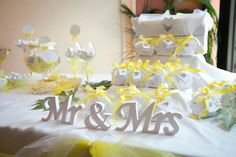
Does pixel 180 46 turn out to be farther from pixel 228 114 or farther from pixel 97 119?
pixel 97 119

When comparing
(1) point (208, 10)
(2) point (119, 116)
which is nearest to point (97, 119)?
(2) point (119, 116)

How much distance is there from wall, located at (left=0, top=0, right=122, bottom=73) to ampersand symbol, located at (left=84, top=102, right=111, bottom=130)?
157 centimetres

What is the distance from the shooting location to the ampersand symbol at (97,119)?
0.64m

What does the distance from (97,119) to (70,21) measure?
196 cm

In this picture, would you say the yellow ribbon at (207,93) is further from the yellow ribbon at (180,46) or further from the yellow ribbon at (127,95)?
the yellow ribbon at (180,46)

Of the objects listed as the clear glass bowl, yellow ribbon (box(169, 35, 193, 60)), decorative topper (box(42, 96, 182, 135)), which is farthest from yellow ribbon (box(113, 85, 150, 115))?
the clear glass bowl

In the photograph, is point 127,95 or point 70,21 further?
point 70,21

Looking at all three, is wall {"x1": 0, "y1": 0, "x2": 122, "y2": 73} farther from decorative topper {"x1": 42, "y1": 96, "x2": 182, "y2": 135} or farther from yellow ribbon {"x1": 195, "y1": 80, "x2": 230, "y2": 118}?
yellow ribbon {"x1": 195, "y1": 80, "x2": 230, "y2": 118}

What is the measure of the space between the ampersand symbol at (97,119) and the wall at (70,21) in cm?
157

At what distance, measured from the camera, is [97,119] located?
644 millimetres

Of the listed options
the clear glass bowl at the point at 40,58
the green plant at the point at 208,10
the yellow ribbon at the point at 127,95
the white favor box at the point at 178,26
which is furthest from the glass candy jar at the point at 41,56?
the green plant at the point at 208,10

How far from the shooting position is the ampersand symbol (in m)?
0.64

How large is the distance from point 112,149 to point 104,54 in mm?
1893

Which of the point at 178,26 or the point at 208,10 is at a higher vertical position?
the point at 208,10
